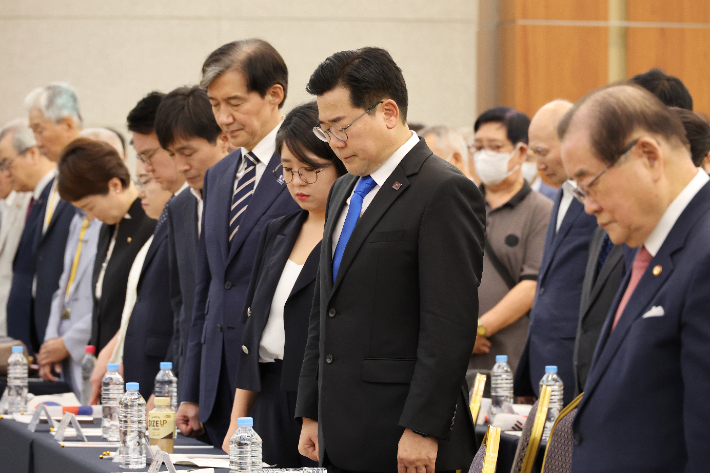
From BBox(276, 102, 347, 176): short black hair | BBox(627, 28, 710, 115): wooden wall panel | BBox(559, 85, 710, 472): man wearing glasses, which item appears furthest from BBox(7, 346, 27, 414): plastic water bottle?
BBox(627, 28, 710, 115): wooden wall panel

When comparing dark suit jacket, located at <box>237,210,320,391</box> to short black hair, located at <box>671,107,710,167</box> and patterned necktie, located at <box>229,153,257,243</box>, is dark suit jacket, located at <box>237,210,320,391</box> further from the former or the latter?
short black hair, located at <box>671,107,710,167</box>

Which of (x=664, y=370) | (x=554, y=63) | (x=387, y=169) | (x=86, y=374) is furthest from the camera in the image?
(x=554, y=63)

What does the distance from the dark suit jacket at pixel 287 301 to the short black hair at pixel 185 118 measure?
2.44 ft

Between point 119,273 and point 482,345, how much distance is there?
5.54 ft

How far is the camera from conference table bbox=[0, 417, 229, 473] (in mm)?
2689

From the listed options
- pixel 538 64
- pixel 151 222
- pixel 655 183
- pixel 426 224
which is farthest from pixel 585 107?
pixel 538 64

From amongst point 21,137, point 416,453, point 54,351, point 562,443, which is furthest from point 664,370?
point 21,137

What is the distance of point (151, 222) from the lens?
14.4 ft

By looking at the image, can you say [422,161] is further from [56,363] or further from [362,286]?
[56,363]

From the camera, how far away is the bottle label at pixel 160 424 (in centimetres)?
286

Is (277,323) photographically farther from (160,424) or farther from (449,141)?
(449,141)

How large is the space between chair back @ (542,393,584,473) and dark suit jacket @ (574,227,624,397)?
104 cm

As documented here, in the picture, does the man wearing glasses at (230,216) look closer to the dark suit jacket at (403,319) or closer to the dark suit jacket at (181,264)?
the dark suit jacket at (181,264)

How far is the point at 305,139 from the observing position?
281 cm
